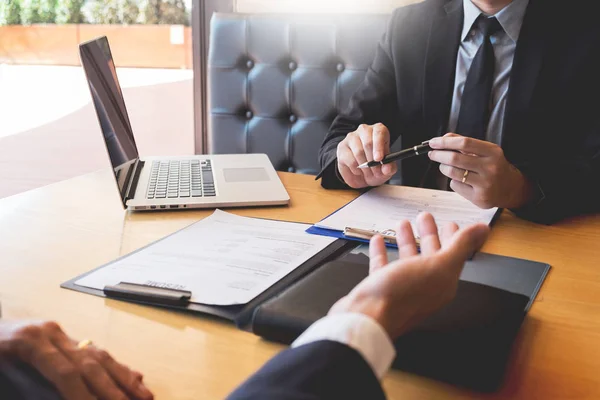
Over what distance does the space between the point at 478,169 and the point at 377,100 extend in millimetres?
568

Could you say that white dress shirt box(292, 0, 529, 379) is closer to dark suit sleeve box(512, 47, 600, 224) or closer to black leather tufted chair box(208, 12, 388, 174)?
dark suit sleeve box(512, 47, 600, 224)

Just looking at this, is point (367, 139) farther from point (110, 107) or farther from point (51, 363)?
point (51, 363)

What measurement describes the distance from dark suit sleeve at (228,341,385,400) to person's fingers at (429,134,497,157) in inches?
25.6

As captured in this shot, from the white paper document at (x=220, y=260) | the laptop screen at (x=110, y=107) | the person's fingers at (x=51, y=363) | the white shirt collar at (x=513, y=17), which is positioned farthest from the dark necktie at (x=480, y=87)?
the person's fingers at (x=51, y=363)

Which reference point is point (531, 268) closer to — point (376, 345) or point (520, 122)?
point (376, 345)

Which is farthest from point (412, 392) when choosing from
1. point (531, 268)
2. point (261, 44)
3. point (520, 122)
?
point (261, 44)

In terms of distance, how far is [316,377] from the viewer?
1.51 feet

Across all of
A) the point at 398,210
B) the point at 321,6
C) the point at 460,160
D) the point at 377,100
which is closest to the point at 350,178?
the point at 398,210

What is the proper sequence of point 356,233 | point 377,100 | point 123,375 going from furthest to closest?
1. point 377,100
2. point 356,233
3. point 123,375

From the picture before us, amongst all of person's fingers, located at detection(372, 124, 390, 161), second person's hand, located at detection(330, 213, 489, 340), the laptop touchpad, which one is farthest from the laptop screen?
second person's hand, located at detection(330, 213, 489, 340)

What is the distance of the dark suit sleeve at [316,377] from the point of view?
0.45m

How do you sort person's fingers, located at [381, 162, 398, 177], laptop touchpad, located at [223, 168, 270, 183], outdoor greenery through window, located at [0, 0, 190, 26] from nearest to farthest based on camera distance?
person's fingers, located at [381, 162, 398, 177]
laptop touchpad, located at [223, 168, 270, 183]
outdoor greenery through window, located at [0, 0, 190, 26]

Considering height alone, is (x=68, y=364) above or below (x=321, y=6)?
below

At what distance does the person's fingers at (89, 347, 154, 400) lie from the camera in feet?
1.83
